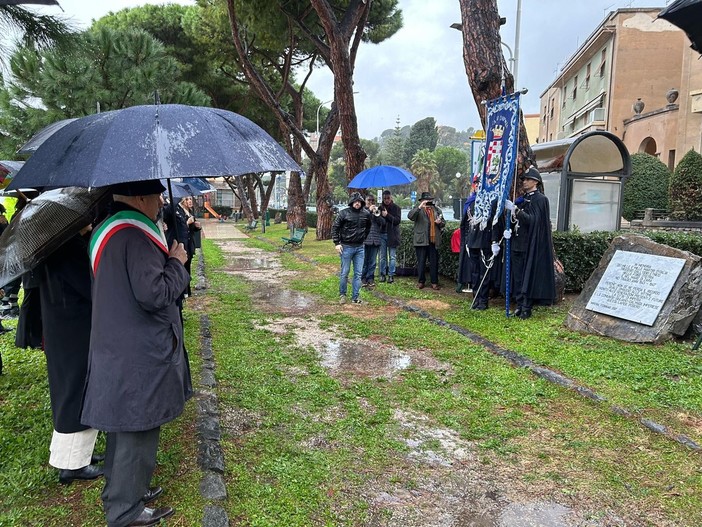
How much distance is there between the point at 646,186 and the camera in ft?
71.5

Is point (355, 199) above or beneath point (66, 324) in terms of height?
above

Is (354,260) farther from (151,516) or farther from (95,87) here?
(95,87)

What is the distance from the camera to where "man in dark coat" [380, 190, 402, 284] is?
32.7 feet

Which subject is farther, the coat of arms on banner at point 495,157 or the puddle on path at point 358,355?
the coat of arms on banner at point 495,157

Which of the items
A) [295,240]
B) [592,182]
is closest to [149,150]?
[592,182]

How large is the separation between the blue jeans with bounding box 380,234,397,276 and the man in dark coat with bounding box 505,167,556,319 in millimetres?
3584

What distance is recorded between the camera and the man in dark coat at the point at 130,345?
2.33 m

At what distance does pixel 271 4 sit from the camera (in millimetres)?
16438

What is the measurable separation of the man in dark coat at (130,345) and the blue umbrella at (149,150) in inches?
8.7

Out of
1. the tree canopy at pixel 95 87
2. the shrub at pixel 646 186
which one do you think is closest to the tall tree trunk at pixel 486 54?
the tree canopy at pixel 95 87

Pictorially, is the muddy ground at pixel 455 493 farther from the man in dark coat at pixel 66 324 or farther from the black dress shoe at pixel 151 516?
the man in dark coat at pixel 66 324

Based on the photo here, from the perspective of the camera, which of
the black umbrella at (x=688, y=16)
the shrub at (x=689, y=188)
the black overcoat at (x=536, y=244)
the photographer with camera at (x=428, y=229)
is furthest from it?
the shrub at (x=689, y=188)

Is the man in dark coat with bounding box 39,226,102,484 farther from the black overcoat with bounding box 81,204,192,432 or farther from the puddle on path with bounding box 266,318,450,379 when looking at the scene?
the puddle on path with bounding box 266,318,450,379

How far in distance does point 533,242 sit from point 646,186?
18.3 m
